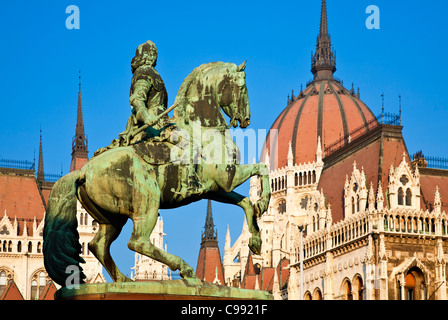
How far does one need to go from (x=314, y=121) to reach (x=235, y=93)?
101 metres

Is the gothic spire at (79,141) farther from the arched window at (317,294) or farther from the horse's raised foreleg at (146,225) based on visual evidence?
the horse's raised foreleg at (146,225)

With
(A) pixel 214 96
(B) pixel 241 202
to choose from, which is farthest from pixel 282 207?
(A) pixel 214 96

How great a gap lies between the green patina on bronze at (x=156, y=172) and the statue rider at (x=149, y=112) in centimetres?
2

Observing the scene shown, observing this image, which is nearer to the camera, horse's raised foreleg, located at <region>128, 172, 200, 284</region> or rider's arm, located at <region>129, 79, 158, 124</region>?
horse's raised foreleg, located at <region>128, 172, 200, 284</region>

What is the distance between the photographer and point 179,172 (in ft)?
61.5

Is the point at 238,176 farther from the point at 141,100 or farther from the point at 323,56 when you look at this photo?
the point at 323,56

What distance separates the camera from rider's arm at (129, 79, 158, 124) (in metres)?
19.0

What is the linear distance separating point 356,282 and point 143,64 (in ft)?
177

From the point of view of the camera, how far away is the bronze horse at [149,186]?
60.1 ft

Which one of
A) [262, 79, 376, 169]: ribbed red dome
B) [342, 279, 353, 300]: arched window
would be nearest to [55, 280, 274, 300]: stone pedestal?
[342, 279, 353, 300]: arched window

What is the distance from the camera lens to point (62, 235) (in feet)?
61.5

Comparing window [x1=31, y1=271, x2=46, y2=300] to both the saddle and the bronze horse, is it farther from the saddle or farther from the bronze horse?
the saddle

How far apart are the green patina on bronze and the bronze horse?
19mm

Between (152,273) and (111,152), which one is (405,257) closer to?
(111,152)
